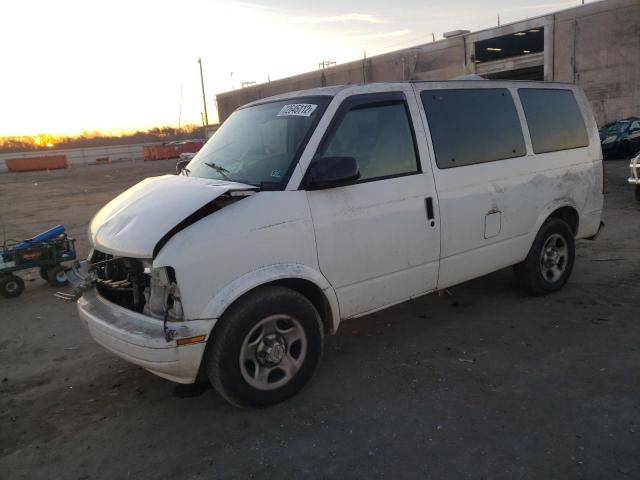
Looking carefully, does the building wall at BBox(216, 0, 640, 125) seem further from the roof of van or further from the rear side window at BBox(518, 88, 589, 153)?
the roof of van

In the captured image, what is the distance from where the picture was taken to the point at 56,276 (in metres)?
6.74

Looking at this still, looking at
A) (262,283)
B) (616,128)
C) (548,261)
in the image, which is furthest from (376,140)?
(616,128)

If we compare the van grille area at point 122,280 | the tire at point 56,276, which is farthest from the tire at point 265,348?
the tire at point 56,276

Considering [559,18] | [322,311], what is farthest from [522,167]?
[559,18]

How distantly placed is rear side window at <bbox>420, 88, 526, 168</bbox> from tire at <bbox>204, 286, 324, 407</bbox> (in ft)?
5.69

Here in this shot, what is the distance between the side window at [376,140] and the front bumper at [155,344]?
4.99ft

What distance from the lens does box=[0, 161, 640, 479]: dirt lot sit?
276cm

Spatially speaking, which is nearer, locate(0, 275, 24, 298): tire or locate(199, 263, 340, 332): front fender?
locate(199, 263, 340, 332): front fender

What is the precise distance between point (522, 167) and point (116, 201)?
3642mm

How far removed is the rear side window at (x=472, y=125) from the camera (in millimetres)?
4043

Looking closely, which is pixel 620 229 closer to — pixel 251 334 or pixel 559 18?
pixel 251 334

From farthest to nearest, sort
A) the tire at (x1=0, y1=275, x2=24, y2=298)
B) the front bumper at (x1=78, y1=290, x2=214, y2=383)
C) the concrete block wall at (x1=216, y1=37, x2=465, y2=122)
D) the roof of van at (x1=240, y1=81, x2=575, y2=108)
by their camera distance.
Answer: the concrete block wall at (x1=216, y1=37, x2=465, y2=122) → the tire at (x1=0, y1=275, x2=24, y2=298) → the roof of van at (x1=240, y1=81, x2=575, y2=108) → the front bumper at (x1=78, y1=290, x2=214, y2=383)

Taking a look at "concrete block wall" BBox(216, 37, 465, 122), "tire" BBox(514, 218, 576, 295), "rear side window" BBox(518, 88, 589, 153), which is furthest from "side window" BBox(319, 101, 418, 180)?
"concrete block wall" BBox(216, 37, 465, 122)

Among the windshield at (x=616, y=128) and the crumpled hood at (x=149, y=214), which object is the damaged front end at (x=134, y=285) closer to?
the crumpled hood at (x=149, y=214)
